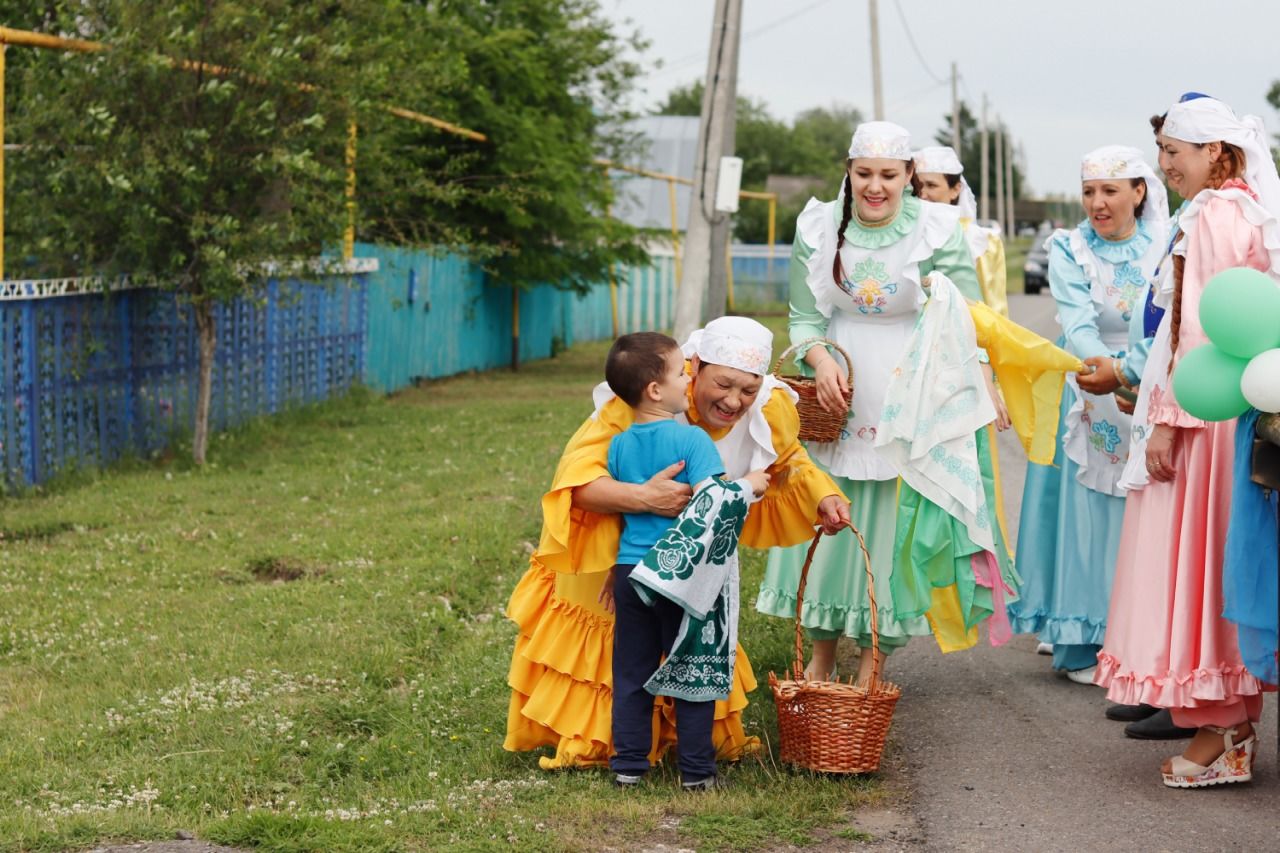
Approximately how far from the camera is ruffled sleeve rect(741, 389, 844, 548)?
5324 millimetres

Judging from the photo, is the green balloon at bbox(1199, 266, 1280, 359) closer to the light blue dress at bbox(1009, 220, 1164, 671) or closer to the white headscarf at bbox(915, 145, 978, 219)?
the light blue dress at bbox(1009, 220, 1164, 671)

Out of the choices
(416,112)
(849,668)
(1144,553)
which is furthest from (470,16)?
(1144,553)

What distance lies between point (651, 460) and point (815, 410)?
1.11 m

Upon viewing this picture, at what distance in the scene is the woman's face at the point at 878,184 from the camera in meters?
5.89

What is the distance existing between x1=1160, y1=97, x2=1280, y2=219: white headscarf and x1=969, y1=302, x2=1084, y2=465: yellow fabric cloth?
2.94 ft

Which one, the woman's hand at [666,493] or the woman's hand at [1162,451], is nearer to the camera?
the woman's hand at [666,493]

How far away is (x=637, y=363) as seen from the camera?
4965 mm

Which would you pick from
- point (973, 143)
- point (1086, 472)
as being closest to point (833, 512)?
point (1086, 472)

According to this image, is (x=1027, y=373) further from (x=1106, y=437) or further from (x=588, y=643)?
(x=588, y=643)

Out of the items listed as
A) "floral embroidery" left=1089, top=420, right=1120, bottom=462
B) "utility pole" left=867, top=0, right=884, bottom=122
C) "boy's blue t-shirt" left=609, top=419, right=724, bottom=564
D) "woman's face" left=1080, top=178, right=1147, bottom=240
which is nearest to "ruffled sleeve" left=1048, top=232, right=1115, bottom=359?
"woman's face" left=1080, top=178, right=1147, bottom=240

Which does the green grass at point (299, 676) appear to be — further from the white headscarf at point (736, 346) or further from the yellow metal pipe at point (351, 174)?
the yellow metal pipe at point (351, 174)

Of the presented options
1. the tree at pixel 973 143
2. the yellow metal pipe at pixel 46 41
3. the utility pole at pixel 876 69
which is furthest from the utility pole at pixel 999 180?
the yellow metal pipe at pixel 46 41

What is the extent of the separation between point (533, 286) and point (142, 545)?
11461 millimetres

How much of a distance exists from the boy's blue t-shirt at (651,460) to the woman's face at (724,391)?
0.46 ft
